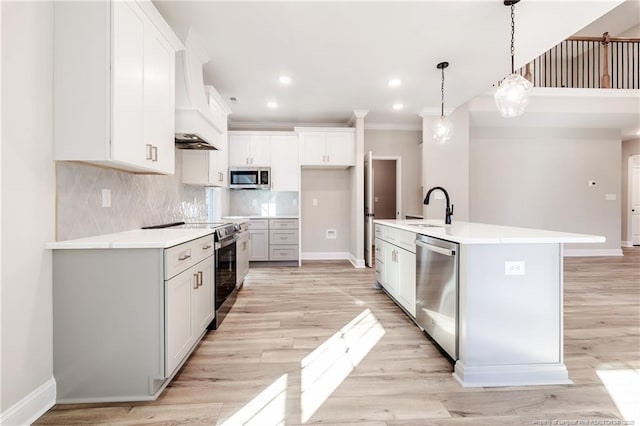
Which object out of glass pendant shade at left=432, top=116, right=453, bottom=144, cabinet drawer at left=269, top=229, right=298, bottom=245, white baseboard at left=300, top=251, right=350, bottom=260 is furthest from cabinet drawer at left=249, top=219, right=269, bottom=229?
glass pendant shade at left=432, top=116, right=453, bottom=144

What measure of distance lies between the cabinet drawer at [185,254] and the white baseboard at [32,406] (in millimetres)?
815

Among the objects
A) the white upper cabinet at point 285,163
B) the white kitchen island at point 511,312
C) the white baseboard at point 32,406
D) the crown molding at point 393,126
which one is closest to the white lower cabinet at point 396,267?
the white kitchen island at point 511,312

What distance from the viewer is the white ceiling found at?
244cm

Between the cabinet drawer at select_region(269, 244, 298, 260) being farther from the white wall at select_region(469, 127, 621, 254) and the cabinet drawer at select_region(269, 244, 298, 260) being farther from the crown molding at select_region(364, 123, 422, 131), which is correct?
the white wall at select_region(469, 127, 621, 254)

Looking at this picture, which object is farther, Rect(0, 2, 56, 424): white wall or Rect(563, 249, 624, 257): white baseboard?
Rect(563, 249, 624, 257): white baseboard

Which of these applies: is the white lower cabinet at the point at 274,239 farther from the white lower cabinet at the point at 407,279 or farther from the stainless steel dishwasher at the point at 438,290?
the stainless steel dishwasher at the point at 438,290

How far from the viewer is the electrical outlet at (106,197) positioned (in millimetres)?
2152

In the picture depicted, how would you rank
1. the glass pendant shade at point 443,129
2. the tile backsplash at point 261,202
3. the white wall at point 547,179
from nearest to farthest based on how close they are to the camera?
the glass pendant shade at point 443,129 → the tile backsplash at point 261,202 → the white wall at point 547,179

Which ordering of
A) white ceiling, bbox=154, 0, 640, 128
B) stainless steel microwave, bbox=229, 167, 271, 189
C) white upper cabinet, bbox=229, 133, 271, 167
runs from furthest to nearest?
white upper cabinet, bbox=229, 133, 271, 167, stainless steel microwave, bbox=229, 167, 271, 189, white ceiling, bbox=154, 0, 640, 128

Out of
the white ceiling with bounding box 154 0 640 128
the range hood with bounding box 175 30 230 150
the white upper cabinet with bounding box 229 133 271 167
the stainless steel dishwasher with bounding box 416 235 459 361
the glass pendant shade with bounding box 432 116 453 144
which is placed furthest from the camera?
the white upper cabinet with bounding box 229 133 271 167

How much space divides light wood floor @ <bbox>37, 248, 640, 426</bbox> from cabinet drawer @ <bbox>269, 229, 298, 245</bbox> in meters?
2.03

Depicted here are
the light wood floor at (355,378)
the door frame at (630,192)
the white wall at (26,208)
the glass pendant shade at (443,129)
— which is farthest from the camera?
A: the door frame at (630,192)

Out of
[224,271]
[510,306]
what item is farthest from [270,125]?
[510,306]

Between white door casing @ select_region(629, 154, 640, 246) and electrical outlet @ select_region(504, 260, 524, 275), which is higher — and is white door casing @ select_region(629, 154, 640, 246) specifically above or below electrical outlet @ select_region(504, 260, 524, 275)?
above
